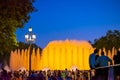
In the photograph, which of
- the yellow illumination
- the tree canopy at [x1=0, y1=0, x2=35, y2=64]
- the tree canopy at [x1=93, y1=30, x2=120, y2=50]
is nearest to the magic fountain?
the yellow illumination

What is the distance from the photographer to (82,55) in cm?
6906

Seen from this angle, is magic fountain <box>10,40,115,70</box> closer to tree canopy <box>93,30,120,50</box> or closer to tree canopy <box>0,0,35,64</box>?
tree canopy <box>93,30,120,50</box>

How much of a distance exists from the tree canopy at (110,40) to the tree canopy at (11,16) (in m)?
63.4

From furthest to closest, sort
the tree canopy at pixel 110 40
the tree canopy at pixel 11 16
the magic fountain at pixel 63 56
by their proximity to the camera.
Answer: the tree canopy at pixel 110 40 < the magic fountain at pixel 63 56 < the tree canopy at pixel 11 16

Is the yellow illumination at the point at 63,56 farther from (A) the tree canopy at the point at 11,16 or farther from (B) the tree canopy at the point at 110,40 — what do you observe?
(A) the tree canopy at the point at 11,16

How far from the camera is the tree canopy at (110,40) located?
317 feet

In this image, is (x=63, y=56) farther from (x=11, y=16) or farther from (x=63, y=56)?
(x=11, y=16)

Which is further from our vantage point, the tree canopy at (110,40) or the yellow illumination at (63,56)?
the tree canopy at (110,40)

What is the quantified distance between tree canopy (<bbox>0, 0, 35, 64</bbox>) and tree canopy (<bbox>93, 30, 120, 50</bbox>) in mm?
63380

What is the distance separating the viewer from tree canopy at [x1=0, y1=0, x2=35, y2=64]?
24406 millimetres

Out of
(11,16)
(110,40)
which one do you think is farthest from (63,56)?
(11,16)

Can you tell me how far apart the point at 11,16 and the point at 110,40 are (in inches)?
2923

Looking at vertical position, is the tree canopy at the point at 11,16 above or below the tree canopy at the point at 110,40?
below

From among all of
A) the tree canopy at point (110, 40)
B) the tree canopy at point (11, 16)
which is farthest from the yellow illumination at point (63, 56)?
the tree canopy at point (11, 16)
